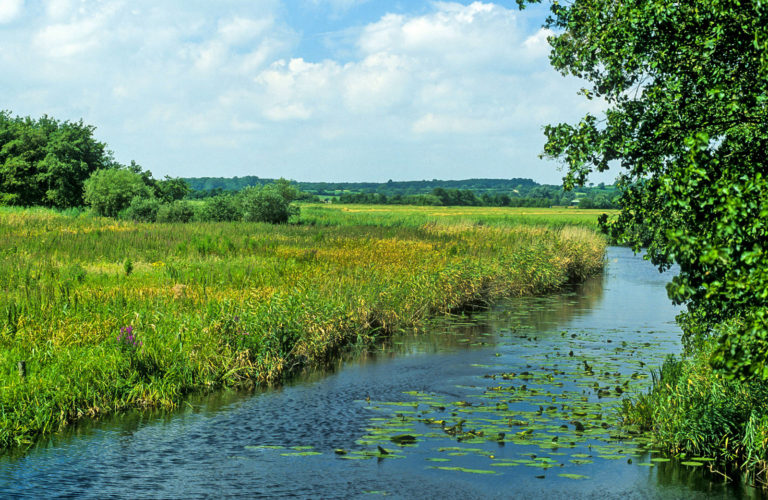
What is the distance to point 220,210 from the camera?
5788 cm

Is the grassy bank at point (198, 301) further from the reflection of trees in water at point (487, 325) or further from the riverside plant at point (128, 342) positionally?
the reflection of trees in water at point (487, 325)

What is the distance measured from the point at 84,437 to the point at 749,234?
10592 mm

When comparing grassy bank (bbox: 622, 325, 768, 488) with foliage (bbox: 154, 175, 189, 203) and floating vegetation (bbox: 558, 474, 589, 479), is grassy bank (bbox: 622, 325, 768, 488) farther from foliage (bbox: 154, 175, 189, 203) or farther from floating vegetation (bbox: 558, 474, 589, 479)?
foliage (bbox: 154, 175, 189, 203)

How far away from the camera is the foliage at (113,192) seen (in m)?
62.1

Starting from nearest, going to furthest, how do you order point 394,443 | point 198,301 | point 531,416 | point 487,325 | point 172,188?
point 394,443 < point 531,416 < point 198,301 < point 487,325 < point 172,188

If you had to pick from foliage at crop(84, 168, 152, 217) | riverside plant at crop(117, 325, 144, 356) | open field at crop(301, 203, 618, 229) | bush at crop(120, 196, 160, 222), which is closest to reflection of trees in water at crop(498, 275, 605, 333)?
riverside plant at crop(117, 325, 144, 356)

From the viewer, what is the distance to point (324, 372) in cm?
1678

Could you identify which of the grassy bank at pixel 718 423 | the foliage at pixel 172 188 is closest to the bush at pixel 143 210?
the foliage at pixel 172 188

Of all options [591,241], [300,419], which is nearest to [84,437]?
[300,419]

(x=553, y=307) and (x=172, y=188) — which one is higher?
(x=172, y=188)

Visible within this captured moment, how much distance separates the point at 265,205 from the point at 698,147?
4998 cm

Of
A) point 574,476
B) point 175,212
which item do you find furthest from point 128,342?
point 175,212

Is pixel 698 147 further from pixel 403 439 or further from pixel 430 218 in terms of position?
pixel 430 218

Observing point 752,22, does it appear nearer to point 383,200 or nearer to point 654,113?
point 654,113
